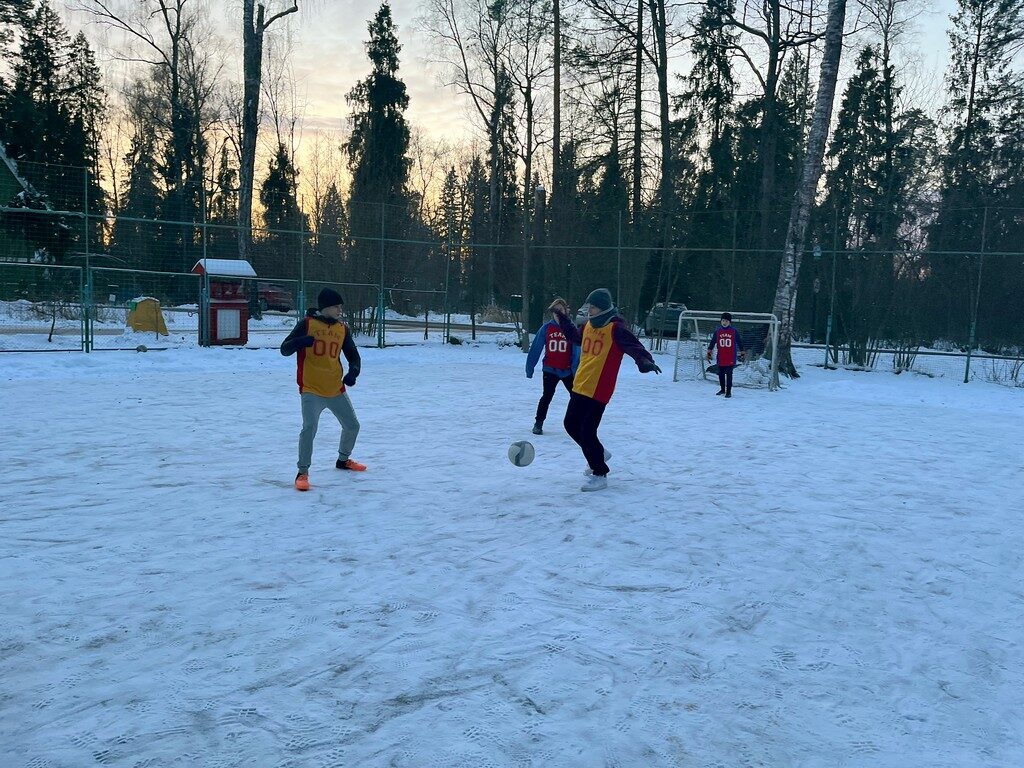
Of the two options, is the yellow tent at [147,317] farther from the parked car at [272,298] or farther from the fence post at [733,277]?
the fence post at [733,277]

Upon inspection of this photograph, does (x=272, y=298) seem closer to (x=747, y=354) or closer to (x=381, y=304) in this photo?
(x=381, y=304)

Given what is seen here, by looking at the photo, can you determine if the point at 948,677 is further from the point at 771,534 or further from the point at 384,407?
the point at 384,407

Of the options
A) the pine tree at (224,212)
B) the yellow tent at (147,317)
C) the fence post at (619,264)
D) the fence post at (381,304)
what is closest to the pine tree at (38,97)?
the pine tree at (224,212)

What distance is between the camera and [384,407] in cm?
1171

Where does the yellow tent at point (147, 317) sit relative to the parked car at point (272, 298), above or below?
below

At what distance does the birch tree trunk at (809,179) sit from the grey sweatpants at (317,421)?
12.2 m

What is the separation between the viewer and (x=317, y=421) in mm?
6781

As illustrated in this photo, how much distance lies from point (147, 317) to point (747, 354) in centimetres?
1608

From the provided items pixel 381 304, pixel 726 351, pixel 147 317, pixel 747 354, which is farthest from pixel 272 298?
pixel 726 351

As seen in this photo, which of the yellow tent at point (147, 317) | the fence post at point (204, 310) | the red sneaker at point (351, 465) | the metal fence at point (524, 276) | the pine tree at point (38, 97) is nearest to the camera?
the red sneaker at point (351, 465)

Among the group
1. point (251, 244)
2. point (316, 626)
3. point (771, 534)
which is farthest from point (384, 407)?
point (251, 244)

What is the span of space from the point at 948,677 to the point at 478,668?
212 centimetres

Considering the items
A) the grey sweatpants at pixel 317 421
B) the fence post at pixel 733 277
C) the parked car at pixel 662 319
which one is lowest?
the grey sweatpants at pixel 317 421

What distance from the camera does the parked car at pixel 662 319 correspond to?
74.0 ft
